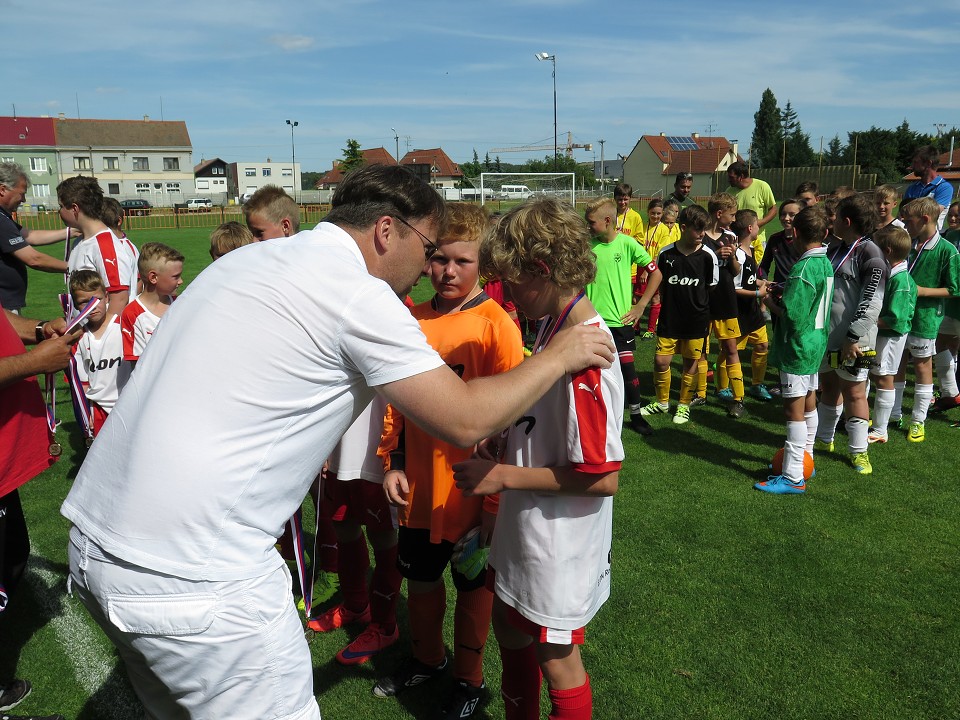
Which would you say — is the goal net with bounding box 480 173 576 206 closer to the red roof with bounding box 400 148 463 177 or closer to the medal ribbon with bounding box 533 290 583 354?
the medal ribbon with bounding box 533 290 583 354

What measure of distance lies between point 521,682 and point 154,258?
3756mm

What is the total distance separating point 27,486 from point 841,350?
6.89m

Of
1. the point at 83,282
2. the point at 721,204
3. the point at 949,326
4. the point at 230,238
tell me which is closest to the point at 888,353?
the point at 949,326

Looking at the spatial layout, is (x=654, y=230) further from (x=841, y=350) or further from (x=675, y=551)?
(x=675, y=551)

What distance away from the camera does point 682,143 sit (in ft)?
251

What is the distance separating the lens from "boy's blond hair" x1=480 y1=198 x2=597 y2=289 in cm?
222

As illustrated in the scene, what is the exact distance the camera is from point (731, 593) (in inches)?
160

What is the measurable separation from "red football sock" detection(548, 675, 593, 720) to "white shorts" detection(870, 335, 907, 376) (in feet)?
16.6

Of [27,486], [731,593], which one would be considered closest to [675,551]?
[731,593]

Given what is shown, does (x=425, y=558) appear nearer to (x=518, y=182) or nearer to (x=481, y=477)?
(x=481, y=477)

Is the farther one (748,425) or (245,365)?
(748,425)

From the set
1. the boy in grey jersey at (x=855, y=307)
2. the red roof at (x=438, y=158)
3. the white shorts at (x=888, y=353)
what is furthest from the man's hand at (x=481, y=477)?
the red roof at (x=438, y=158)

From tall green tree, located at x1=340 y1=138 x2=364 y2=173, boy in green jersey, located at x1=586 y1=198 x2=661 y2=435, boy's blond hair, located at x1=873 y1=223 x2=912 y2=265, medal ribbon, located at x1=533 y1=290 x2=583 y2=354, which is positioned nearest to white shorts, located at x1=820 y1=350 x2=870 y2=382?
boy's blond hair, located at x1=873 y1=223 x2=912 y2=265

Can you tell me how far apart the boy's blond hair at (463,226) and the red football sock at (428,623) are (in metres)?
1.51
